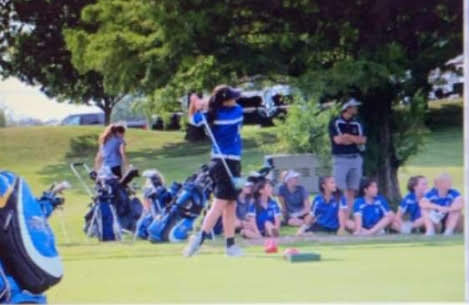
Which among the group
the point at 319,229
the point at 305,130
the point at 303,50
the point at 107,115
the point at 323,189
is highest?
the point at 303,50

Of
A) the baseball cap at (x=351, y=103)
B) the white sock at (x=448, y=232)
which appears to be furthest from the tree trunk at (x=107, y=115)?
the white sock at (x=448, y=232)

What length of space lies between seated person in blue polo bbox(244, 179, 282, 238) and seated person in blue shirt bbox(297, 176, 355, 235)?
148 mm

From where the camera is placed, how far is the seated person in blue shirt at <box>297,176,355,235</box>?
776 cm

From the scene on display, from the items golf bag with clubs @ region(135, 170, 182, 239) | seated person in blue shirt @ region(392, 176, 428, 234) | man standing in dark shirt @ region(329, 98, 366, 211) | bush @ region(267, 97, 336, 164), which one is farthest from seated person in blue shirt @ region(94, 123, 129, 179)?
seated person in blue shirt @ region(392, 176, 428, 234)

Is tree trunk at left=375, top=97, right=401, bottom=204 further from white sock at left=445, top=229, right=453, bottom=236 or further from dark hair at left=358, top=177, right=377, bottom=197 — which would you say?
white sock at left=445, top=229, right=453, bottom=236

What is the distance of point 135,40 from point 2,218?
131 cm

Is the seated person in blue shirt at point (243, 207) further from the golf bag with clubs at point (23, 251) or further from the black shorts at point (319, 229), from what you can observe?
the golf bag with clubs at point (23, 251)

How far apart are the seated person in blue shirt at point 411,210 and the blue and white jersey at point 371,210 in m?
0.08

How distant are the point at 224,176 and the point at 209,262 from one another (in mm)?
457

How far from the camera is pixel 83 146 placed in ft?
25.1

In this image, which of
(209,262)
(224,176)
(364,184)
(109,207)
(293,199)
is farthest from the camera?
(364,184)

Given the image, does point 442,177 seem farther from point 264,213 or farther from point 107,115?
point 107,115

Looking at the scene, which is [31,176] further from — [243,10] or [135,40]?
[243,10]

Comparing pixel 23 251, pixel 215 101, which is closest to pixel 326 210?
pixel 215 101
